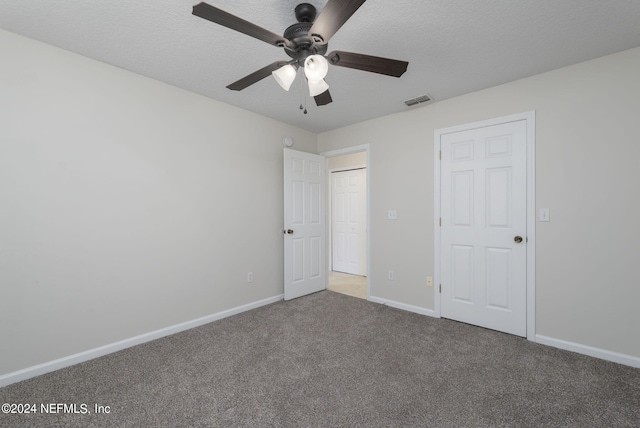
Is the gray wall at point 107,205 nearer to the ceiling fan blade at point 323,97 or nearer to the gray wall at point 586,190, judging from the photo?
the ceiling fan blade at point 323,97

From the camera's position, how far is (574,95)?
7.59 ft

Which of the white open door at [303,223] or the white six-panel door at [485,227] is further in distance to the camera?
the white open door at [303,223]

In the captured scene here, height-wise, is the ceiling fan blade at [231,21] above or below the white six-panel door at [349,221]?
above

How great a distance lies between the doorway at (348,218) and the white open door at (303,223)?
34.2 inches

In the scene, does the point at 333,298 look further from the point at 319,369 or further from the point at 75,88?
the point at 75,88

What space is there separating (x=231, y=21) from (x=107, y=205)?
75.8 inches

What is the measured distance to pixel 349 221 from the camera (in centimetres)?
536

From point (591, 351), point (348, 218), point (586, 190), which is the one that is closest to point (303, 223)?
point (348, 218)

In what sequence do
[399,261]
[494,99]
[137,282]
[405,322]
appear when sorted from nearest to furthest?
[137,282], [494,99], [405,322], [399,261]

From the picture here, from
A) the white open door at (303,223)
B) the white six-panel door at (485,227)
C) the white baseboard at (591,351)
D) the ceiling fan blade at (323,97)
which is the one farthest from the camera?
the white open door at (303,223)

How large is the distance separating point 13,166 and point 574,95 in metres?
4.40

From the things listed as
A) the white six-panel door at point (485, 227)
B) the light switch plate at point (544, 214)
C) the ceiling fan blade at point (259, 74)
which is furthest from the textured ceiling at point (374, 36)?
the light switch plate at point (544, 214)

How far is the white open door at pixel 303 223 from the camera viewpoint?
3674 millimetres

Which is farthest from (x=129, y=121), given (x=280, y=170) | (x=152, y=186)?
(x=280, y=170)
